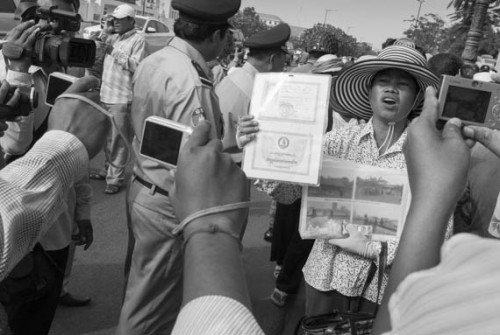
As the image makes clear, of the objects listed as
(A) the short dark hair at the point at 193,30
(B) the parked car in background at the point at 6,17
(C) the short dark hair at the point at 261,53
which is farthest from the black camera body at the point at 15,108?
(B) the parked car in background at the point at 6,17

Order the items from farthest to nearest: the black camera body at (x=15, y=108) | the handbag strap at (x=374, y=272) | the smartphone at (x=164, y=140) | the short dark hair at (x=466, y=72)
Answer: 1. the short dark hair at (x=466, y=72)
2. the handbag strap at (x=374, y=272)
3. the black camera body at (x=15, y=108)
4. the smartphone at (x=164, y=140)

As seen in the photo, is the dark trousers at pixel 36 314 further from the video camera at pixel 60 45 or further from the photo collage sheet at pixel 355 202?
the photo collage sheet at pixel 355 202

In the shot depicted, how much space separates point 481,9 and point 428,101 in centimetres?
1203

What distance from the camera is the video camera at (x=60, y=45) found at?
76.1 inches

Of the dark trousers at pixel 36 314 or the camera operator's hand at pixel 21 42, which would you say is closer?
the camera operator's hand at pixel 21 42

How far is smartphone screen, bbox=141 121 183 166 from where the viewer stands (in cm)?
126

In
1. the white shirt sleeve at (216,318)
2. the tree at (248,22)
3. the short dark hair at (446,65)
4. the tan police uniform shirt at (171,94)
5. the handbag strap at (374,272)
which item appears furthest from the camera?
the tree at (248,22)

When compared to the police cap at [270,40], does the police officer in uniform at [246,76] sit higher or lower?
lower

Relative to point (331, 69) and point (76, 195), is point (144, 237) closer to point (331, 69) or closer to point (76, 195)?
point (76, 195)

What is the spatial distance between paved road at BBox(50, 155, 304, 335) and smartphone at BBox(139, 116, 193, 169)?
2.05 m

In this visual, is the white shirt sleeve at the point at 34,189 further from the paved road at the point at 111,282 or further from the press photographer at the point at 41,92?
the paved road at the point at 111,282

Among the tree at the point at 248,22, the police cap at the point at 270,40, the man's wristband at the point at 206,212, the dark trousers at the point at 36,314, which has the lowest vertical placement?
the dark trousers at the point at 36,314

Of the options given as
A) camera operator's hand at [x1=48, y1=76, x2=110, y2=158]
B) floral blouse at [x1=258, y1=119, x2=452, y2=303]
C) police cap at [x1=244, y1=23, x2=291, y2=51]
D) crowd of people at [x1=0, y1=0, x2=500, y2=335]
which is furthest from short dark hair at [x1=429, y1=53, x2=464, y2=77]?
camera operator's hand at [x1=48, y1=76, x2=110, y2=158]

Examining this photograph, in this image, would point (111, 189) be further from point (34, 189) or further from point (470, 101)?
point (470, 101)
